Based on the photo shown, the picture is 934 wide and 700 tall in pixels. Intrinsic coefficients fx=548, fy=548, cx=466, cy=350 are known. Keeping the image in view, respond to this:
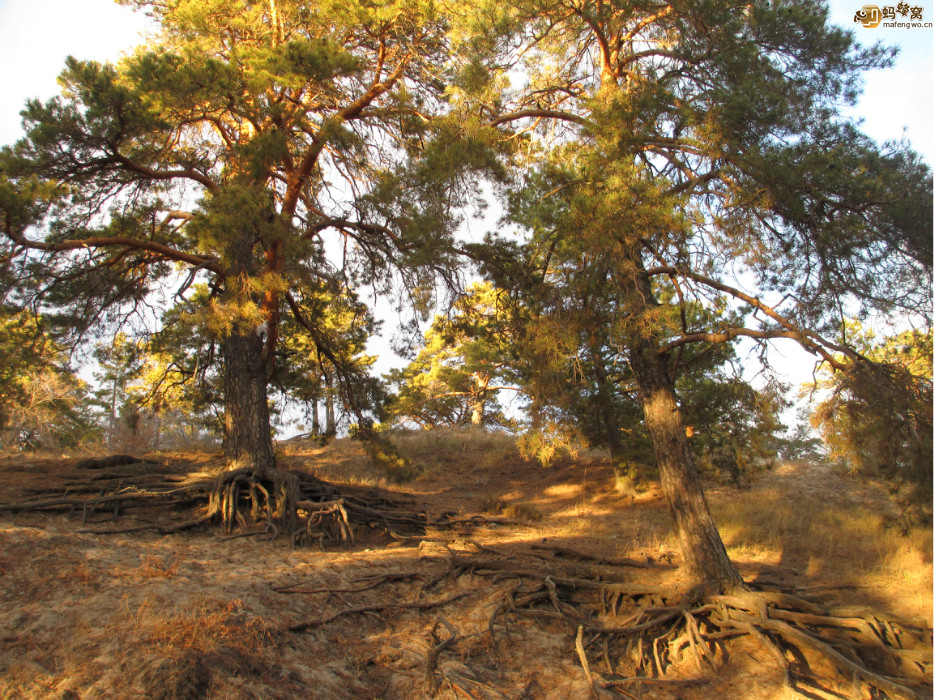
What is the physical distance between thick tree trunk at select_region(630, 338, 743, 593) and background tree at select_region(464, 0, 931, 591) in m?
0.02

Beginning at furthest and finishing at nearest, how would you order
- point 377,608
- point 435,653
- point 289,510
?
point 289,510 < point 377,608 < point 435,653

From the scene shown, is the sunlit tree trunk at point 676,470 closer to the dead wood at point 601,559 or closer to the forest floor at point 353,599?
the forest floor at point 353,599

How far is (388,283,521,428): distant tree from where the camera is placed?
10.7m

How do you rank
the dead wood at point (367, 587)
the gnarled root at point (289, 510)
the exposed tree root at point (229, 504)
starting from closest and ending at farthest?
1. the dead wood at point (367, 587)
2. the exposed tree root at point (229, 504)
3. the gnarled root at point (289, 510)

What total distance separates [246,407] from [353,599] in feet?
16.4

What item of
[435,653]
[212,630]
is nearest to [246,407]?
[212,630]

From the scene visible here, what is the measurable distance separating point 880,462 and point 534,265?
528 centimetres

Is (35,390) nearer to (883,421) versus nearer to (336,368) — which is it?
(336,368)

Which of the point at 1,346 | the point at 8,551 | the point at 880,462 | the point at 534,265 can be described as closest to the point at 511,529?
the point at 534,265

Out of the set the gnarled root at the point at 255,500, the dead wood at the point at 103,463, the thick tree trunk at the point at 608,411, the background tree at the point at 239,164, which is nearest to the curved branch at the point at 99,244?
the background tree at the point at 239,164

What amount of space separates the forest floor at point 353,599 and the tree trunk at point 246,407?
0.99 m

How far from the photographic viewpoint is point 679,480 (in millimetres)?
6797

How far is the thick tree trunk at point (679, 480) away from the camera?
6355mm

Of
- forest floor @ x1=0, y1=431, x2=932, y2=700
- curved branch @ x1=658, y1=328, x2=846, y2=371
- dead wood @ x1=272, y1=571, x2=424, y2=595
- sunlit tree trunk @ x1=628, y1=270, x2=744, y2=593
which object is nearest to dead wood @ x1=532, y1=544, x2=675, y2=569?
forest floor @ x1=0, y1=431, x2=932, y2=700
